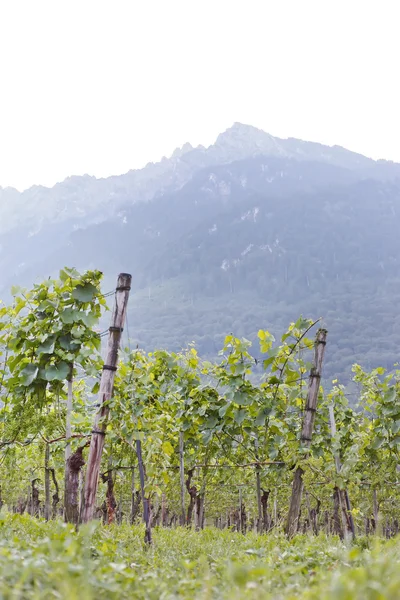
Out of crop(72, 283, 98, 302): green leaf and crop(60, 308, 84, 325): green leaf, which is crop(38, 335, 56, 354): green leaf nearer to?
crop(60, 308, 84, 325): green leaf

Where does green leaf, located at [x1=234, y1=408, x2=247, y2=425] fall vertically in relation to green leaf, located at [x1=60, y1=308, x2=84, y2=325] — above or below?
below

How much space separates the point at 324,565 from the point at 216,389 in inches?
284

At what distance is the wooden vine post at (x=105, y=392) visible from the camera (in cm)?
591

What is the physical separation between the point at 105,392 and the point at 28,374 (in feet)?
5.15

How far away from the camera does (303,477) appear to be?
743cm

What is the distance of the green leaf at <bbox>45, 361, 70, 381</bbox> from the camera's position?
702 cm

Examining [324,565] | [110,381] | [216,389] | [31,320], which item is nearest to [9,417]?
[31,320]

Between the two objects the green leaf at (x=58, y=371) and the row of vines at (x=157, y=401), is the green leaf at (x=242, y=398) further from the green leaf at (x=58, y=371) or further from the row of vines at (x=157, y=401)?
the green leaf at (x=58, y=371)

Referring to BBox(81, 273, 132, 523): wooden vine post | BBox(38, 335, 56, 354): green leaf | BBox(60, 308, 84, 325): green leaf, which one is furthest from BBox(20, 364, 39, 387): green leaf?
BBox(81, 273, 132, 523): wooden vine post

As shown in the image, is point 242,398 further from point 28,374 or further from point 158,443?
point 28,374

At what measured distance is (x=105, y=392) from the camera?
6238mm

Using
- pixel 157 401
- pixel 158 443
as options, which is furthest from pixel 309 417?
pixel 158 443

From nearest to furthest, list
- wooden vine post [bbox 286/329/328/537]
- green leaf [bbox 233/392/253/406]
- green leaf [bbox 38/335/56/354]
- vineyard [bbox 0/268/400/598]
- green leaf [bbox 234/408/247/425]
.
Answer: vineyard [bbox 0/268/400/598]
green leaf [bbox 38/335/56/354]
wooden vine post [bbox 286/329/328/537]
green leaf [bbox 233/392/253/406]
green leaf [bbox 234/408/247/425]

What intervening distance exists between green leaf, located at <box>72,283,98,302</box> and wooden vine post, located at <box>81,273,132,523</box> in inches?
32.1
